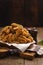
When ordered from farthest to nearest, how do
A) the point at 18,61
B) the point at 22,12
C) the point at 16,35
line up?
the point at 22,12, the point at 16,35, the point at 18,61

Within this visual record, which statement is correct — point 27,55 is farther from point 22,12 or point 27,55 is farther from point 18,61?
point 22,12

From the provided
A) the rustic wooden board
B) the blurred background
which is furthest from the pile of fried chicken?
the blurred background

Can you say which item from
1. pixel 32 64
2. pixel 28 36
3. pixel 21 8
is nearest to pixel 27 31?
pixel 28 36

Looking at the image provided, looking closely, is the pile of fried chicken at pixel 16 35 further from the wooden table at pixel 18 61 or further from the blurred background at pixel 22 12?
the blurred background at pixel 22 12

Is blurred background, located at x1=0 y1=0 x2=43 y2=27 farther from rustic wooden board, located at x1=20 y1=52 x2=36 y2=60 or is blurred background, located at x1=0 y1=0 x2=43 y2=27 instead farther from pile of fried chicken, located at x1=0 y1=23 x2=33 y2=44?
rustic wooden board, located at x1=20 y1=52 x2=36 y2=60

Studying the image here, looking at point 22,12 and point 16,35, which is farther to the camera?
point 22,12

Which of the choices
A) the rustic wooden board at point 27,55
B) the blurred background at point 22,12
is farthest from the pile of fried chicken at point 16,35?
the blurred background at point 22,12

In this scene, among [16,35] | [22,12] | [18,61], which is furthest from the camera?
[22,12]

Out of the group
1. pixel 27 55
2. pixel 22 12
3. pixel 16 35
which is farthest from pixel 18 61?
pixel 22 12
